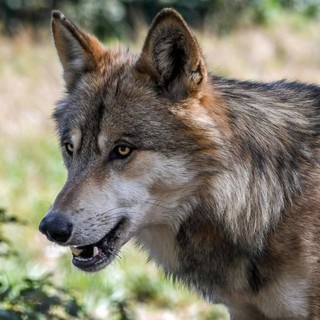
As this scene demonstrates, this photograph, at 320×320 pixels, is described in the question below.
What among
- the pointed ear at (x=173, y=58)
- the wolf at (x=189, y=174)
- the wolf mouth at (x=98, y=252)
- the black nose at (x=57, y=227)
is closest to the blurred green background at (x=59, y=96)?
the wolf mouth at (x=98, y=252)

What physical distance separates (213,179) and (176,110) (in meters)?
0.38

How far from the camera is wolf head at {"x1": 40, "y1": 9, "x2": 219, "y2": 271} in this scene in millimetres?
4031

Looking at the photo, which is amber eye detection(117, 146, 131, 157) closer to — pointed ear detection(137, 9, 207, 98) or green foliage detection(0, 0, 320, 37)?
pointed ear detection(137, 9, 207, 98)

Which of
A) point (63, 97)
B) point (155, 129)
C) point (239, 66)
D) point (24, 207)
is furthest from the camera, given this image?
point (239, 66)

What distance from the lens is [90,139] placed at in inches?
165

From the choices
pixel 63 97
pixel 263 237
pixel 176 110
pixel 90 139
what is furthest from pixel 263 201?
pixel 63 97

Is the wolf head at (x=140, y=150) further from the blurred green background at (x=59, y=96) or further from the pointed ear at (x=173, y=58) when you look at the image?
the blurred green background at (x=59, y=96)

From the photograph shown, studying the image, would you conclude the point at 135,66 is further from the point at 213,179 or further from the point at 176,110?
the point at 213,179

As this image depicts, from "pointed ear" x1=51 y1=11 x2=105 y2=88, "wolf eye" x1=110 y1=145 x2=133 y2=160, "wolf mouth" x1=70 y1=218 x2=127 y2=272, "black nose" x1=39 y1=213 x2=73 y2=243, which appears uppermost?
"pointed ear" x1=51 y1=11 x2=105 y2=88

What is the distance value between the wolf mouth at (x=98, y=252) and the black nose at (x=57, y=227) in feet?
0.64

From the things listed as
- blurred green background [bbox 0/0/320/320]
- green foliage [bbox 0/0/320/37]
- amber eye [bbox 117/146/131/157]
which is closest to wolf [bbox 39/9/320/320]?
amber eye [bbox 117/146/131/157]

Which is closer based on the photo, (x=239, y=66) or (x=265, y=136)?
(x=265, y=136)

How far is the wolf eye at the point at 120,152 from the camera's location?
162 inches

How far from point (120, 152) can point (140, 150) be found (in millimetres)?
98
